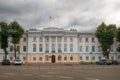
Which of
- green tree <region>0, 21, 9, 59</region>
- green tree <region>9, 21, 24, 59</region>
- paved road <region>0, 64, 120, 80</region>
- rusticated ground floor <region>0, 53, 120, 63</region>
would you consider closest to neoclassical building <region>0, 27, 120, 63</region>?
rusticated ground floor <region>0, 53, 120, 63</region>

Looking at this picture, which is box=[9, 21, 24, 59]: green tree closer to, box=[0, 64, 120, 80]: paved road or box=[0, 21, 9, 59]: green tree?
box=[0, 21, 9, 59]: green tree

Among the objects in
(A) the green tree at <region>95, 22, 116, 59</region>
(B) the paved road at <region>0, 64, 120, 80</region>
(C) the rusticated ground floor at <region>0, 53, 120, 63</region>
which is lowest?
(B) the paved road at <region>0, 64, 120, 80</region>

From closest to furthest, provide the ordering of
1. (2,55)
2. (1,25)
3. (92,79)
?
(92,79)
(1,25)
(2,55)

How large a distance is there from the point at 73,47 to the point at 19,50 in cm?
1857

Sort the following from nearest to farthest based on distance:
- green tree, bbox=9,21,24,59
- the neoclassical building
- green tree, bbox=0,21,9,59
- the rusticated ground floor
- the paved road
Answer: the paved road < green tree, bbox=0,21,9,59 < green tree, bbox=9,21,24,59 < the rusticated ground floor < the neoclassical building

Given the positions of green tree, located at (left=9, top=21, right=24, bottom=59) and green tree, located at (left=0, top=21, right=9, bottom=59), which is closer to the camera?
green tree, located at (left=0, top=21, right=9, bottom=59)

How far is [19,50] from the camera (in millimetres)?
93875

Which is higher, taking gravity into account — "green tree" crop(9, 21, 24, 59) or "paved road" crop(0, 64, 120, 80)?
"green tree" crop(9, 21, 24, 59)

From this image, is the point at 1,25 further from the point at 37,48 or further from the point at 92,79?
the point at 92,79

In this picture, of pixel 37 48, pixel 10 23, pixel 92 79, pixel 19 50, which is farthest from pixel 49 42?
pixel 92 79

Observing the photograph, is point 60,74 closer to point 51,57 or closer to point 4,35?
point 4,35

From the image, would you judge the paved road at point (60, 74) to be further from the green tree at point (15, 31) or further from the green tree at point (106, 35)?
the green tree at point (106, 35)

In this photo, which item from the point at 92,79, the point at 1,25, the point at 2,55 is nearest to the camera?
the point at 92,79

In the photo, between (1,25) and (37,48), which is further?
(37,48)
